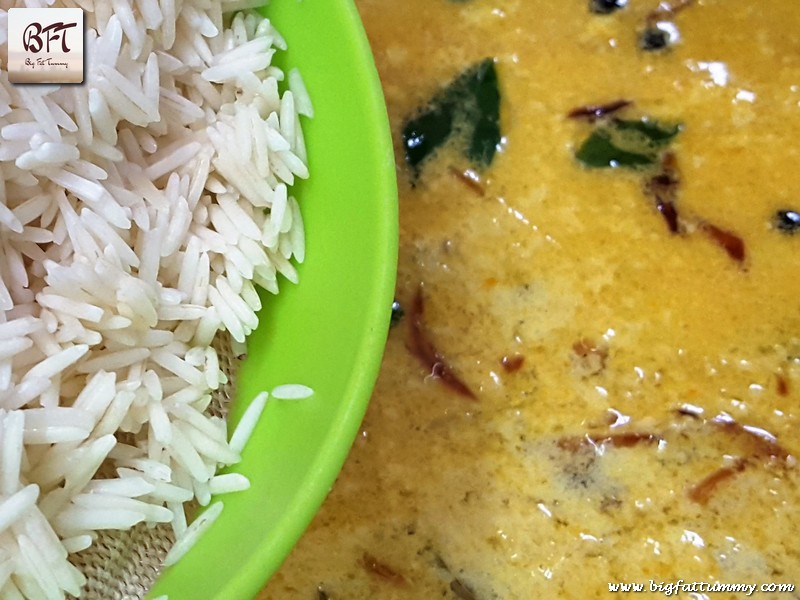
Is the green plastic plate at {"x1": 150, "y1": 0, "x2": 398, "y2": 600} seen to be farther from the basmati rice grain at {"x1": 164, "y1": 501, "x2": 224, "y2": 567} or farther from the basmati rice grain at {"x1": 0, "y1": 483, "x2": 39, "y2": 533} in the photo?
the basmati rice grain at {"x1": 0, "y1": 483, "x2": 39, "y2": 533}

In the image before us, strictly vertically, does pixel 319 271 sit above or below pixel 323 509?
above

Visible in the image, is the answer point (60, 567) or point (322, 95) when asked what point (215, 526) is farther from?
point (322, 95)

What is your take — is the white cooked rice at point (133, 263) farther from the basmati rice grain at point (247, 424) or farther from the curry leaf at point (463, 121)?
the curry leaf at point (463, 121)

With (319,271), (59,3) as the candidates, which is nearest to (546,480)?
(319,271)

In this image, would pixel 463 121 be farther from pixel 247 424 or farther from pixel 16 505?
pixel 16 505

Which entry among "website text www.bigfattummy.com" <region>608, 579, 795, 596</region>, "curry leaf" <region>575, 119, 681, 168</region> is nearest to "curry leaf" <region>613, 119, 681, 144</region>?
"curry leaf" <region>575, 119, 681, 168</region>

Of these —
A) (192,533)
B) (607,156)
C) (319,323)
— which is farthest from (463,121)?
(192,533)
